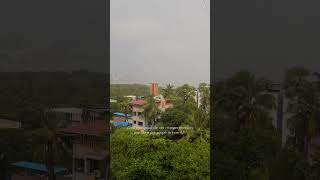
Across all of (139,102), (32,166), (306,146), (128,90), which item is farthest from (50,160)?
(139,102)

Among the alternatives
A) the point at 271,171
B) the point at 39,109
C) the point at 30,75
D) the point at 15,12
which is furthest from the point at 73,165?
the point at 271,171

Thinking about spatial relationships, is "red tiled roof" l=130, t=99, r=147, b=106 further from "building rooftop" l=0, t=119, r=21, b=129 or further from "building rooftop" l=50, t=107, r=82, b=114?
"building rooftop" l=0, t=119, r=21, b=129

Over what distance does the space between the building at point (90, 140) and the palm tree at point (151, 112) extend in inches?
125

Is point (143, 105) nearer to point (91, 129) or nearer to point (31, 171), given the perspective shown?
point (91, 129)

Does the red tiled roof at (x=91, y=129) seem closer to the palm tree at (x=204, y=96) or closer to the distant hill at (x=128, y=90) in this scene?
the distant hill at (x=128, y=90)

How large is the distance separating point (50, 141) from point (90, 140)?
0.41 meters

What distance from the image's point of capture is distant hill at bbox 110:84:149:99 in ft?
21.8

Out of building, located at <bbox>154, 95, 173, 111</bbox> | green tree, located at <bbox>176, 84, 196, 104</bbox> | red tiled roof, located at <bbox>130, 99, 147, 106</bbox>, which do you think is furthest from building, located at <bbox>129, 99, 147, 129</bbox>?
green tree, located at <bbox>176, 84, 196, 104</bbox>

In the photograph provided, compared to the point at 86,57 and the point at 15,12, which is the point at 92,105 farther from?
the point at 15,12

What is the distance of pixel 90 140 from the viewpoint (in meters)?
4.28

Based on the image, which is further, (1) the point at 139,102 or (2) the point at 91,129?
(1) the point at 139,102

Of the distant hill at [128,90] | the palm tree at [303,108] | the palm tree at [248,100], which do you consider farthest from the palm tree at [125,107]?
the palm tree at [303,108]

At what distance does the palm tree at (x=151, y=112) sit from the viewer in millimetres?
7527

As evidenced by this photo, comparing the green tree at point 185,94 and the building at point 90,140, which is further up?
the green tree at point 185,94
